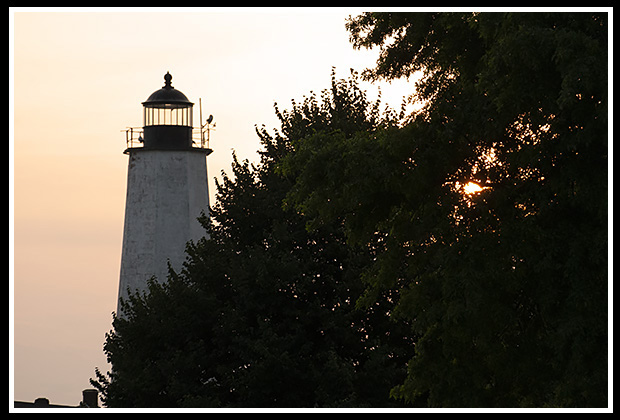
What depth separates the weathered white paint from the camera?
44188 millimetres

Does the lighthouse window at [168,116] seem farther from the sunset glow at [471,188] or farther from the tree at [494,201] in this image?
the sunset glow at [471,188]

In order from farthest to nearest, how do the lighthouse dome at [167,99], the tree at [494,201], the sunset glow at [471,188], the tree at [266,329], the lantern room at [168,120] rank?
the lighthouse dome at [167,99]
the lantern room at [168,120]
the tree at [266,329]
the sunset glow at [471,188]
the tree at [494,201]

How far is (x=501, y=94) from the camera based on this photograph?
18.4m

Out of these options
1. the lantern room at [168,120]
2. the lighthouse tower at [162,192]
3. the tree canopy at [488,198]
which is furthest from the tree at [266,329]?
the lantern room at [168,120]

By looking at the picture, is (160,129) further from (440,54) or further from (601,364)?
(601,364)

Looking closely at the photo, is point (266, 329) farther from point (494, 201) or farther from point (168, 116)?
point (168, 116)

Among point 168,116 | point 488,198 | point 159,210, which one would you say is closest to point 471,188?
point 488,198

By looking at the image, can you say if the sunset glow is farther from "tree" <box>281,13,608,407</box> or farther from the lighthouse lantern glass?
the lighthouse lantern glass

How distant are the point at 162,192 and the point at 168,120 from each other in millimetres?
3001

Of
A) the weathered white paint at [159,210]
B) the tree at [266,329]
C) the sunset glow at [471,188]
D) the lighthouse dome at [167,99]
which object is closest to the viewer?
the sunset glow at [471,188]

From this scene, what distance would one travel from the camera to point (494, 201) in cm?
1964

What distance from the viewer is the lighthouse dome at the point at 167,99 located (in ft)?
154

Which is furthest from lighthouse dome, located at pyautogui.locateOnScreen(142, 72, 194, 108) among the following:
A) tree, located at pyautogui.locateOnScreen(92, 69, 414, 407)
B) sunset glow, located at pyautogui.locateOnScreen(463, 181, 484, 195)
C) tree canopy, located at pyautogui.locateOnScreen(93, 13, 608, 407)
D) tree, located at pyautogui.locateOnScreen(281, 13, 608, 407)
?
sunset glow, located at pyautogui.locateOnScreen(463, 181, 484, 195)

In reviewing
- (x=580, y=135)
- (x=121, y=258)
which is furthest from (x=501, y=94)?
(x=121, y=258)
